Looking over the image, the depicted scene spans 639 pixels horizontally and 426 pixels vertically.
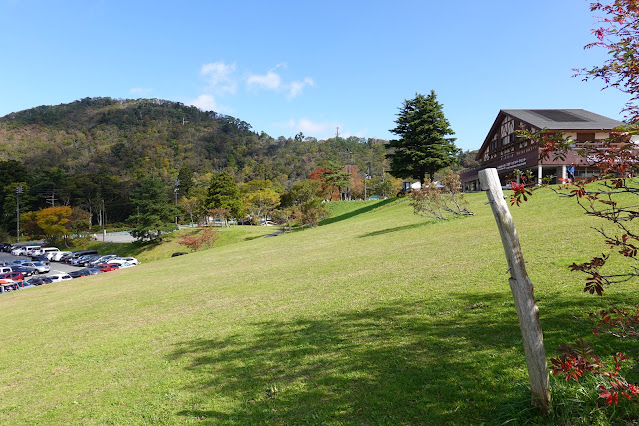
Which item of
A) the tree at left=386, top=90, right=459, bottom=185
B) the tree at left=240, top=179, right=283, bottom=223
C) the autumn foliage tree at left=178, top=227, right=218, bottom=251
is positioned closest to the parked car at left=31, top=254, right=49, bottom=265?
the autumn foliage tree at left=178, top=227, right=218, bottom=251

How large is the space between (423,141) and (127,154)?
112322mm

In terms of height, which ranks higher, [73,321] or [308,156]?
[308,156]

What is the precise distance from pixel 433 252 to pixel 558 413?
31.2 ft

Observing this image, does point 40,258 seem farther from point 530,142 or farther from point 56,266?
point 530,142

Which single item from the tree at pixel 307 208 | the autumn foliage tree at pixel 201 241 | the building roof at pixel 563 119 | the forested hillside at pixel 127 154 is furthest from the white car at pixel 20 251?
the building roof at pixel 563 119

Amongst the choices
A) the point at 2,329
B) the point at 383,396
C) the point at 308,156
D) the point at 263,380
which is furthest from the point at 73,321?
the point at 308,156

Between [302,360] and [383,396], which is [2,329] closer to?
[302,360]

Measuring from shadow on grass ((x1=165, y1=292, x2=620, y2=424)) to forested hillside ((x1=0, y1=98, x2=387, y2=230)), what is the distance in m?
64.7

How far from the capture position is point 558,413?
318 cm

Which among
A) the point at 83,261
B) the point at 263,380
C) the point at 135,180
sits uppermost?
the point at 135,180

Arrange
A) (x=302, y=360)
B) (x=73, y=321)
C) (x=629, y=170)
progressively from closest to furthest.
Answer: (x=629, y=170) → (x=302, y=360) → (x=73, y=321)

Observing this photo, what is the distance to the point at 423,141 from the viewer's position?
37.4 meters

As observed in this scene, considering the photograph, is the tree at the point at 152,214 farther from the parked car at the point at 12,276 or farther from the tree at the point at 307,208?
the parked car at the point at 12,276

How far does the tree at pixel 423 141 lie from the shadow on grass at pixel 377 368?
32176 millimetres
